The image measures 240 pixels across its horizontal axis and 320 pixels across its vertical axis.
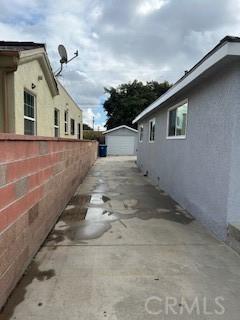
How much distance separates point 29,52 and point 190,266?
18.8 ft

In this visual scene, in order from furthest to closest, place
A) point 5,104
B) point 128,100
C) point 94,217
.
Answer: point 128,100 < point 5,104 < point 94,217

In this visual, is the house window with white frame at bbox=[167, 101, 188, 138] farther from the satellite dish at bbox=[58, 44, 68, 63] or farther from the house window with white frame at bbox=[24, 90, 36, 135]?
the satellite dish at bbox=[58, 44, 68, 63]

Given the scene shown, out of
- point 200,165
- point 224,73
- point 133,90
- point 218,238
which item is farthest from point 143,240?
point 133,90

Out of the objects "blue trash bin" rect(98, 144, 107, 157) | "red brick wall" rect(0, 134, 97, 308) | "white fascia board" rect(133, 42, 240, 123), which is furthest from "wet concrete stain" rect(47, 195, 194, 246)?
"blue trash bin" rect(98, 144, 107, 157)

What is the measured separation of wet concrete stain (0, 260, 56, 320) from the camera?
239 cm

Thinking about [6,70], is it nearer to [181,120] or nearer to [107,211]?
[107,211]

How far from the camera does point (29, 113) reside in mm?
7125

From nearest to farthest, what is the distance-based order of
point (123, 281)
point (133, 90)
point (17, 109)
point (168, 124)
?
point (123, 281) → point (17, 109) → point (168, 124) → point (133, 90)

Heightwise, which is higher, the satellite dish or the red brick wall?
the satellite dish

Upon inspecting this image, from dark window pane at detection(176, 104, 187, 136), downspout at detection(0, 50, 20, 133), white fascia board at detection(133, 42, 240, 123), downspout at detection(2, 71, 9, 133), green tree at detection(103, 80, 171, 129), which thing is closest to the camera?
white fascia board at detection(133, 42, 240, 123)

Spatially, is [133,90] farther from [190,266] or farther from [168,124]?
[190,266]

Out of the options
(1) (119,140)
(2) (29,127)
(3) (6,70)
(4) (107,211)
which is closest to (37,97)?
(2) (29,127)

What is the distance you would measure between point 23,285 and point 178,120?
5.79 m

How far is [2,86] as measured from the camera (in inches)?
221
